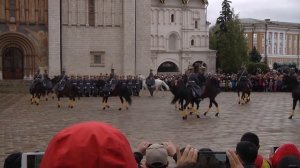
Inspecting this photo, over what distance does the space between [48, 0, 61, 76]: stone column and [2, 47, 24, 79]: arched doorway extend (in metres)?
2.25

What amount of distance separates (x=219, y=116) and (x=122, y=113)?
4229 millimetres

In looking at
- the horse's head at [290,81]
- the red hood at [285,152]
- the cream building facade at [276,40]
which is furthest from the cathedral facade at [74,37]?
the cream building facade at [276,40]

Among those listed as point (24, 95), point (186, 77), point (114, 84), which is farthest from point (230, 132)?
point (24, 95)

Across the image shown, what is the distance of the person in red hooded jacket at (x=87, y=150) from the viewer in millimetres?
1898

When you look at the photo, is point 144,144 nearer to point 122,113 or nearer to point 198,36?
point 122,113

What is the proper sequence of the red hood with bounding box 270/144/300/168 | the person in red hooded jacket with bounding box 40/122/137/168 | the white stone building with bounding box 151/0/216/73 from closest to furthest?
1. the person in red hooded jacket with bounding box 40/122/137/168
2. the red hood with bounding box 270/144/300/168
3. the white stone building with bounding box 151/0/216/73

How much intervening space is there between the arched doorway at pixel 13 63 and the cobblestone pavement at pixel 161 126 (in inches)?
596

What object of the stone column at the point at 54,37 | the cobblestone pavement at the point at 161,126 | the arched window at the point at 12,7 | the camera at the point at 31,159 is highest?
the arched window at the point at 12,7

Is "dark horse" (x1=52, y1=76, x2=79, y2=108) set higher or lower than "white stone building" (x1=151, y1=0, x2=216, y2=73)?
lower

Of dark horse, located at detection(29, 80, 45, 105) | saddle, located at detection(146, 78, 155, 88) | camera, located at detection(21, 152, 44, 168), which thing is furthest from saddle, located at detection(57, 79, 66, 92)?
camera, located at detection(21, 152, 44, 168)

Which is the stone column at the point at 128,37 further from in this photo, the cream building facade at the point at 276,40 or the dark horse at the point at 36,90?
the cream building facade at the point at 276,40

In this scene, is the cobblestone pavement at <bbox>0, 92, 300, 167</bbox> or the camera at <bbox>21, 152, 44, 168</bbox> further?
the cobblestone pavement at <bbox>0, 92, 300, 167</bbox>

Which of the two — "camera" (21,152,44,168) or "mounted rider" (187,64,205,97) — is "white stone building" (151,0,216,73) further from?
"camera" (21,152,44,168)

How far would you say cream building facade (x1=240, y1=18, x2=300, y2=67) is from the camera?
373 ft
